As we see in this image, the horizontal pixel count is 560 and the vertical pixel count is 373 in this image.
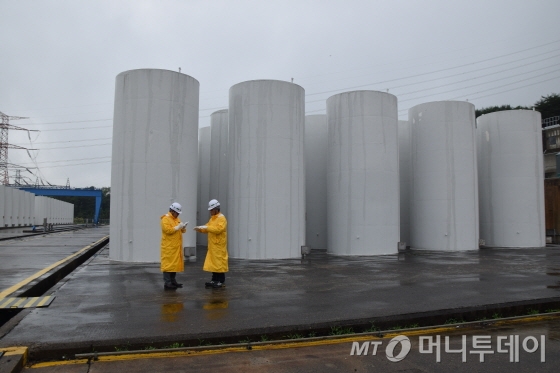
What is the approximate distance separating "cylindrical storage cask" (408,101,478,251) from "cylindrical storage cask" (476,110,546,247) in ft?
9.29

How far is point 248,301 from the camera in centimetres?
772

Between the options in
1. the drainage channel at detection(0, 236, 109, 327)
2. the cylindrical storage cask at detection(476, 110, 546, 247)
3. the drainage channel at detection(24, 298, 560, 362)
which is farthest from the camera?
the cylindrical storage cask at detection(476, 110, 546, 247)

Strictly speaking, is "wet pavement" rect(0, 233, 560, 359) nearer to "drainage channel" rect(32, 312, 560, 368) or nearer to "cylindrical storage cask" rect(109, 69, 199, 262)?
"drainage channel" rect(32, 312, 560, 368)

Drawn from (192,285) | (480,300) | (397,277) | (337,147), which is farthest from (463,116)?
(192,285)

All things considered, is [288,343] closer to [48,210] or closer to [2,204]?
[2,204]

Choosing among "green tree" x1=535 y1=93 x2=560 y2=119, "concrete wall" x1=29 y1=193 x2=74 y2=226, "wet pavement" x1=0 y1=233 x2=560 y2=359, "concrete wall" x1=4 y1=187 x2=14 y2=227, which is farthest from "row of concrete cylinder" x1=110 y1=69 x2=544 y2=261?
"green tree" x1=535 y1=93 x2=560 y2=119

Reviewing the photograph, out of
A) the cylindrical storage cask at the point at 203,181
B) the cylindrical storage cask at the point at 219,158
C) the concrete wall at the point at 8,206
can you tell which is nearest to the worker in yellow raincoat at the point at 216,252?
the cylindrical storage cask at the point at 219,158

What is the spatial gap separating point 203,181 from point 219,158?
341 cm

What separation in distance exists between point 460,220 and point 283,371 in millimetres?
17835

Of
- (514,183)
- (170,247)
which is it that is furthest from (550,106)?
(170,247)

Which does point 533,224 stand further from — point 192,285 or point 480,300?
point 192,285

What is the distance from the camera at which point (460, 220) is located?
66.6 feet

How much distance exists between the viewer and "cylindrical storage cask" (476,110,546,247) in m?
22.5

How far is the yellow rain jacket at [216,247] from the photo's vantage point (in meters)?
9.05
